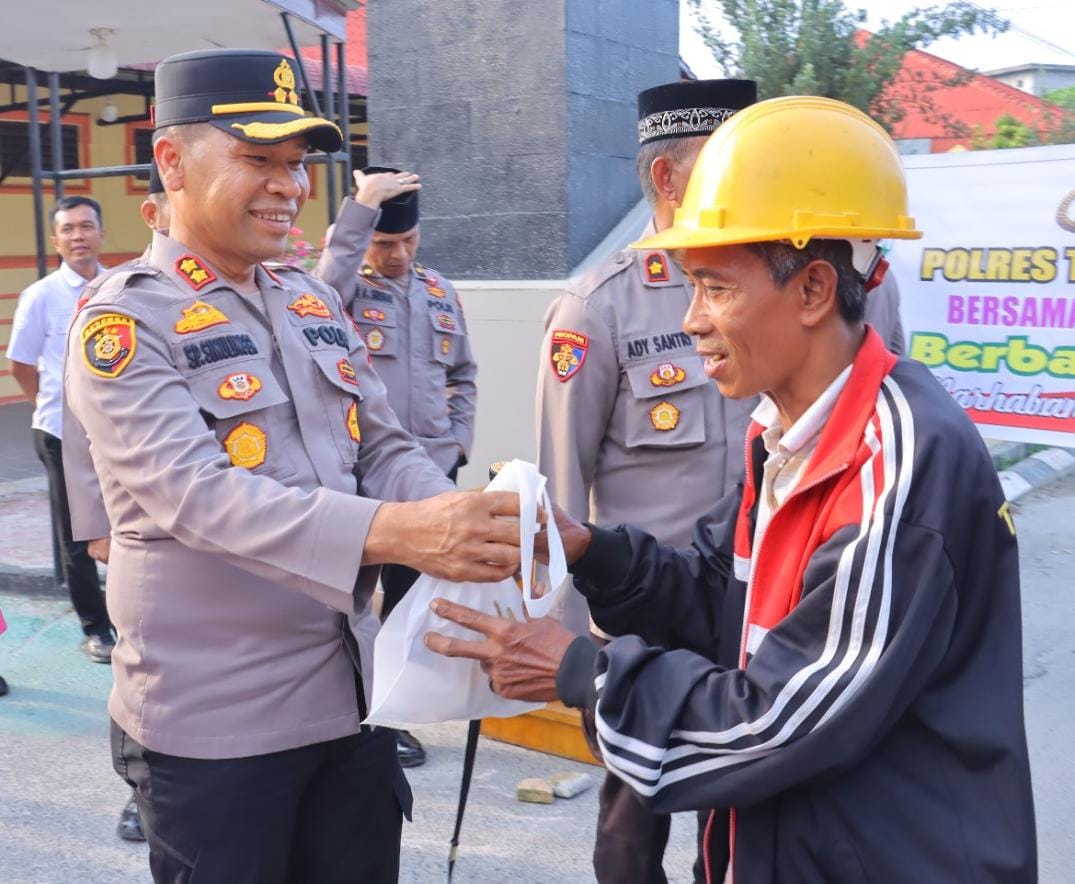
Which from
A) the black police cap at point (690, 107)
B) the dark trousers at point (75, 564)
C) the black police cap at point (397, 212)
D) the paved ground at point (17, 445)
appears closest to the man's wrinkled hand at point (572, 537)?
the black police cap at point (690, 107)

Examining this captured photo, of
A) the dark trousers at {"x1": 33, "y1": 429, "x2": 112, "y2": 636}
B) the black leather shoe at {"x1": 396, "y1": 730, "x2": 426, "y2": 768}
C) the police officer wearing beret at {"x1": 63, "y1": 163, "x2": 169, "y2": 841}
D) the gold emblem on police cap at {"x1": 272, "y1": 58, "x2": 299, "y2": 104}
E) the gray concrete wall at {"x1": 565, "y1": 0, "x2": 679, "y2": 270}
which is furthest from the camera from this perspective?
the gray concrete wall at {"x1": 565, "y1": 0, "x2": 679, "y2": 270}

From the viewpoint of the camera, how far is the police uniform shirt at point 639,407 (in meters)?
2.92

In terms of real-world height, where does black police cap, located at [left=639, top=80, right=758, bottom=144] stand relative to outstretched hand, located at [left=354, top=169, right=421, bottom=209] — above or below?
above

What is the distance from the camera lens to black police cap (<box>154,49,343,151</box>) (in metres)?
2.02

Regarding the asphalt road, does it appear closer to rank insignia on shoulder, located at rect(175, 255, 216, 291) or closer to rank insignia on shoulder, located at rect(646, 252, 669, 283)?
rank insignia on shoulder, located at rect(646, 252, 669, 283)

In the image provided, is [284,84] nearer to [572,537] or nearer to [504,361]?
[572,537]

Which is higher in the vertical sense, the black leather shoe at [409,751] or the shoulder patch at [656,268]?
the shoulder patch at [656,268]

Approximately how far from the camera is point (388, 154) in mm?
6316

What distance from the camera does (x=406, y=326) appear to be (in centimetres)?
460

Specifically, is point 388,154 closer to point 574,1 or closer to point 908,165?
point 574,1

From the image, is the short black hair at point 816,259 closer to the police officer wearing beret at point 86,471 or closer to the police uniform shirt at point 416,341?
the police officer wearing beret at point 86,471

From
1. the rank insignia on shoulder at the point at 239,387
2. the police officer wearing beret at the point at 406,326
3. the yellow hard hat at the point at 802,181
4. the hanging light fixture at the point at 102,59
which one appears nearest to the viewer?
the yellow hard hat at the point at 802,181

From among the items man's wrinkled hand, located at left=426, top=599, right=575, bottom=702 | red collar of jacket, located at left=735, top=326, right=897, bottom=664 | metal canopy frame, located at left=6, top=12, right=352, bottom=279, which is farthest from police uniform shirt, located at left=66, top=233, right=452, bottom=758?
metal canopy frame, located at left=6, top=12, right=352, bottom=279

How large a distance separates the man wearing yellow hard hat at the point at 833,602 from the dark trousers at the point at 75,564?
3.98 meters
